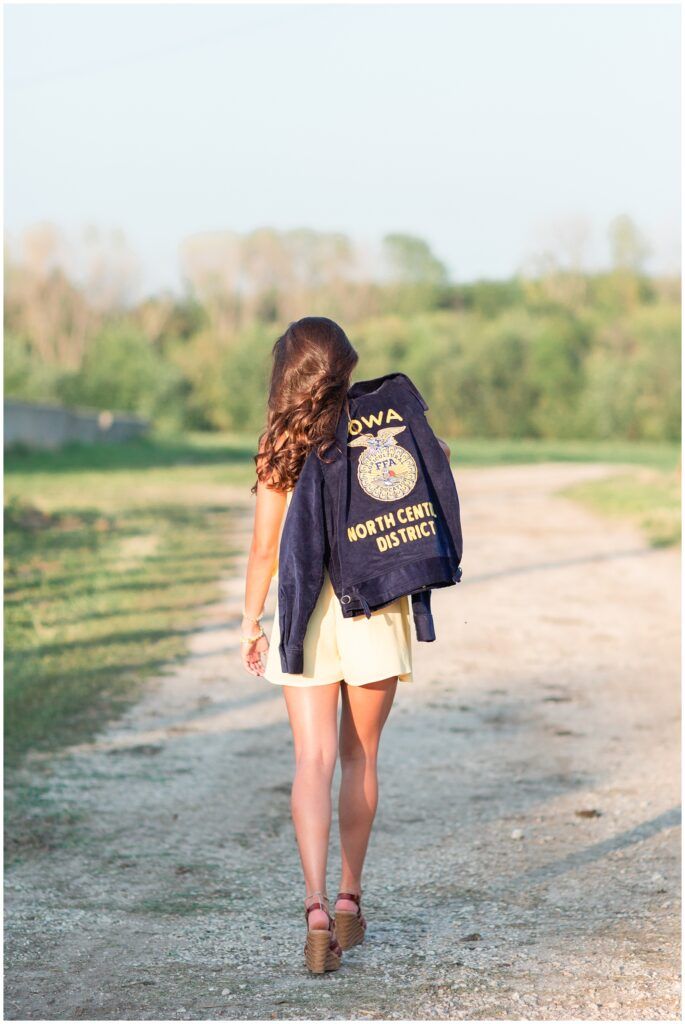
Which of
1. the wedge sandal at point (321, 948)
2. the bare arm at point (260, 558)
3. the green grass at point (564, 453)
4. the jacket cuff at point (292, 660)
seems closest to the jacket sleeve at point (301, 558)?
the jacket cuff at point (292, 660)

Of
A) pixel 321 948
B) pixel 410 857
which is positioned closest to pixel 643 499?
pixel 410 857

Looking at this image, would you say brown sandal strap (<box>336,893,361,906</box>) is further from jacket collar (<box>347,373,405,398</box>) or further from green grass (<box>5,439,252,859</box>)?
green grass (<box>5,439,252,859</box>)

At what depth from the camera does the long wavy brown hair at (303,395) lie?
3600mm

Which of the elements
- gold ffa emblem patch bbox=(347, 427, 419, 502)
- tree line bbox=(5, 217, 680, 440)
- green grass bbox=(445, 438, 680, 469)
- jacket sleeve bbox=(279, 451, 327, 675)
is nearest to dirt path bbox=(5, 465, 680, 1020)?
jacket sleeve bbox=(279, 451, 327, 675)

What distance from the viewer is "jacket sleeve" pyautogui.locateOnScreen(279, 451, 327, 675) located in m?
3.60

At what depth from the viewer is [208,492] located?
2272 cm

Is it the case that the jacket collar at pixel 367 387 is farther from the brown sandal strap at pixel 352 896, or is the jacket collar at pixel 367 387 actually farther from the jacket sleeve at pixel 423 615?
the brown sandal strap at pixel 352 896

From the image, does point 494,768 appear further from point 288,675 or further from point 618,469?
point 618,469

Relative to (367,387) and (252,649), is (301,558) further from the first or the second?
(367,387)

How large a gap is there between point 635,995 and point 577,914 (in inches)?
30.9

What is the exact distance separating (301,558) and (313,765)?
1.94 feet

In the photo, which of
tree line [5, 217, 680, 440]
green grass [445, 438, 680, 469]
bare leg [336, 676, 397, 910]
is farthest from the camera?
tree line [5, 217, 680, 440]

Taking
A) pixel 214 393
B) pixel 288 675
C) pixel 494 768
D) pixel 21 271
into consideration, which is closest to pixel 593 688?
pixel 494 768

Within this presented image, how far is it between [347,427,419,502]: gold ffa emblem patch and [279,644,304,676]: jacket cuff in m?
0.46
